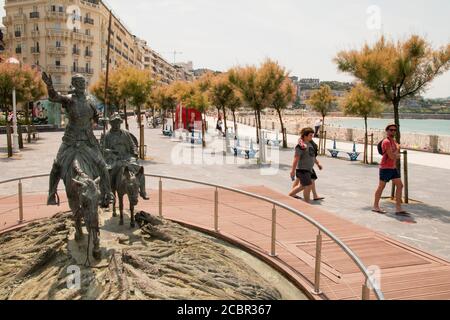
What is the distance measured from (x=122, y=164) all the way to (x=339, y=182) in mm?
10410

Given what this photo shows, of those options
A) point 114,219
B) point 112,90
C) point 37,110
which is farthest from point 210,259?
point 37,110

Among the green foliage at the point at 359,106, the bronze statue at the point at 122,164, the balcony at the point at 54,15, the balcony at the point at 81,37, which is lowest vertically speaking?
the bronze statue at the point at 122,164

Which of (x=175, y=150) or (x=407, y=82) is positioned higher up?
(x=407, y=82)

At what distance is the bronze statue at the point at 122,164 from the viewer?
7.62 meters

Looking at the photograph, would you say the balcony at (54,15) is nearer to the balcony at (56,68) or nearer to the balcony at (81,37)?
the balcony at (81,37)

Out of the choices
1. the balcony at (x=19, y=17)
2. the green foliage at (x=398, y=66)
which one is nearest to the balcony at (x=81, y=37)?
the balcony at (x=19, y=17)

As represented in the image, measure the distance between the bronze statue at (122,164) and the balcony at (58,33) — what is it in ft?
203

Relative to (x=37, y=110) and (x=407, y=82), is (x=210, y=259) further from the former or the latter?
(x=37, y=110)

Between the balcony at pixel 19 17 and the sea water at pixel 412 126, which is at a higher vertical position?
the balcony at pixel 19 17

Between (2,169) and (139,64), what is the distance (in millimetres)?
96812

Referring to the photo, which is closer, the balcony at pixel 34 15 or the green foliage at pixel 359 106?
the green foliage at pixel 359 106

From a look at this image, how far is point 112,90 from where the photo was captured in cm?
2616

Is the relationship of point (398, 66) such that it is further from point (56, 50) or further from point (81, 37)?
point (81, 37)

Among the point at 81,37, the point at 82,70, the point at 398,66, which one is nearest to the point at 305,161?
the point at 398,66
